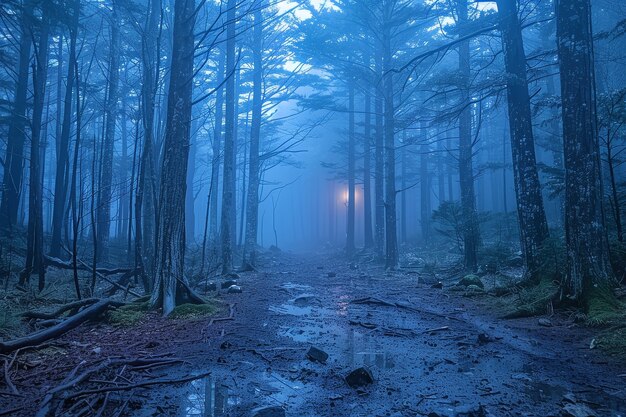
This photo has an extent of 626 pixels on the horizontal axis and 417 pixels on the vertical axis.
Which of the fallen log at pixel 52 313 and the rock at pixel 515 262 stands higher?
the rock at pixel 515 262

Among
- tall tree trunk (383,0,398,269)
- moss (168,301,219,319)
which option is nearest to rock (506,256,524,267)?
tall tree trunk (383,0,398,269)

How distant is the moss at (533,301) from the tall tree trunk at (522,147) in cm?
81

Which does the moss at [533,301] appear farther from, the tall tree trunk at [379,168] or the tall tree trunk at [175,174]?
the tall tree trunk at [379,168]

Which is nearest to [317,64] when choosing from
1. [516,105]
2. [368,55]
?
[368,55]

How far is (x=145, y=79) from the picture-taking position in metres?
6.70

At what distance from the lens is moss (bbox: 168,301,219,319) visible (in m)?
5.88

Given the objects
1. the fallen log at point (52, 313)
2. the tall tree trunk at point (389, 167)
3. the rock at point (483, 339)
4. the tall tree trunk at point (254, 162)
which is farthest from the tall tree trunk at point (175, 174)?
the tall tree trunk at point (254, 162)

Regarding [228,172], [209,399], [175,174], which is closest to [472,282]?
[175,174]


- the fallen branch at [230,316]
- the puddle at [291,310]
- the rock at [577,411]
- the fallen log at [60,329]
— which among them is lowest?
the puddle at [291,310]

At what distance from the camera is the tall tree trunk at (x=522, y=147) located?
7871mm

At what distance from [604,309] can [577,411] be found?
10.8ft

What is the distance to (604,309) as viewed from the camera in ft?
16.9

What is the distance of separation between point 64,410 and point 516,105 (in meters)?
9.66

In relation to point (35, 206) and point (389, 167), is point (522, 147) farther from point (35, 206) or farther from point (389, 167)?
point (35, 206)
